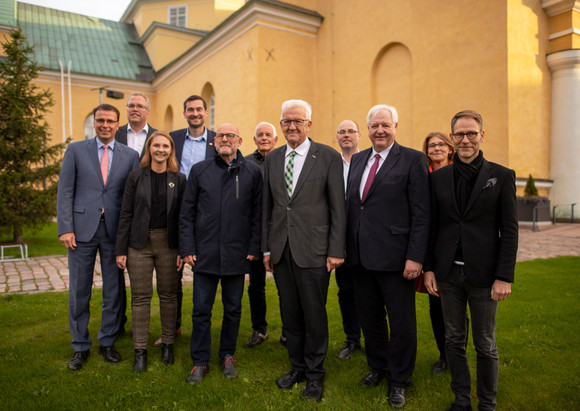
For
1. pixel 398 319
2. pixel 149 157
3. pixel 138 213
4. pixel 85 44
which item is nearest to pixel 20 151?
pixel 149 157

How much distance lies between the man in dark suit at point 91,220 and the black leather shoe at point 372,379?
241 centimetres

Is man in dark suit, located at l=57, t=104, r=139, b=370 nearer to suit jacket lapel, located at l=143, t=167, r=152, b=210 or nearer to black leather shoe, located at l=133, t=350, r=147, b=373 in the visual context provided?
black leather shoe, located at l=133, t=350, r=147, b=373

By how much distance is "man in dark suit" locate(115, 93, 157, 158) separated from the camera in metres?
4.58

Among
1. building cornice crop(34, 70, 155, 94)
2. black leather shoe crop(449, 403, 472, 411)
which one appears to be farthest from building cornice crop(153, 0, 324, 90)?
black leather shoe crop(449, 403, 472, 411)

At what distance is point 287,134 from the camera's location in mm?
3463

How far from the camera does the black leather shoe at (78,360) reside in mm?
3846

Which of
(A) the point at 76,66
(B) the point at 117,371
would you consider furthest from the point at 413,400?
(A) the point at 76,66

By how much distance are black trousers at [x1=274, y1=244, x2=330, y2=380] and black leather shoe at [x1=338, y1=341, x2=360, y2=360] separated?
0.65 metres

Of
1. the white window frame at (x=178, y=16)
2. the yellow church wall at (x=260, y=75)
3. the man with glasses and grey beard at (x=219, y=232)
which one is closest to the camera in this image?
the man with glasses and grey beard at (x=219, y=232)

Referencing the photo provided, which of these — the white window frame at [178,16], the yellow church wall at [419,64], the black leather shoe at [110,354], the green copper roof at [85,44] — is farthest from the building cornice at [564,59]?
the white window frame at [178,16]

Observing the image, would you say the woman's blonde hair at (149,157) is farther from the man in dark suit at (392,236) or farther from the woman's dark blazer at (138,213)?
the man in dark suit at (392,236)

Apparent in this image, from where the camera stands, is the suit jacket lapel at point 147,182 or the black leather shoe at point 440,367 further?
the suit jacket lapel at point 147,182

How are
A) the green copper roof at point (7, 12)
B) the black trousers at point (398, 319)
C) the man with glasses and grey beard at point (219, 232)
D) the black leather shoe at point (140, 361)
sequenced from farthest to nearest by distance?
the green copper roof at point (7, 12), the black leather shoe at point (140, 361), the man with glasses and grey beard at point (219, 232), the black trousers at point (398, 319)

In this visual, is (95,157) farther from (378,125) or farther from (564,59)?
(564,59)
